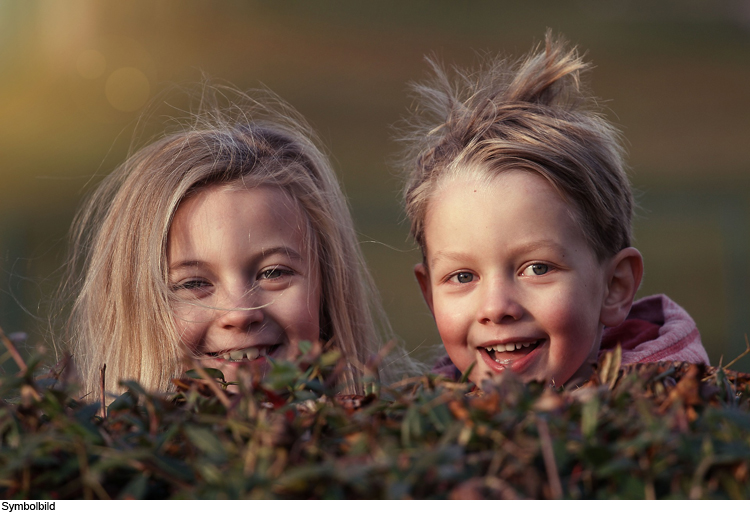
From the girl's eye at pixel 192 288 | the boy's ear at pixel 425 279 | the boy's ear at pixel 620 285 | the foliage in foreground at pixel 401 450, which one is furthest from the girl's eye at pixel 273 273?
the foliage in foreground at pixel 401 450

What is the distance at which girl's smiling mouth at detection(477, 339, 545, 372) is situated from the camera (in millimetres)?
1596

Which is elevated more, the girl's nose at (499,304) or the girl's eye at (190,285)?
the girl's eye at (190,285)

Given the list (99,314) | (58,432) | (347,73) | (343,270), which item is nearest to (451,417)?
(58,432)

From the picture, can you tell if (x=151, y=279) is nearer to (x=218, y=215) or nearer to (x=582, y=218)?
(x=218, y=215)

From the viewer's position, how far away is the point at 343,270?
2150 mm

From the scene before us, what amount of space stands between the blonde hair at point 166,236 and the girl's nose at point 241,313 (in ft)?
0.52

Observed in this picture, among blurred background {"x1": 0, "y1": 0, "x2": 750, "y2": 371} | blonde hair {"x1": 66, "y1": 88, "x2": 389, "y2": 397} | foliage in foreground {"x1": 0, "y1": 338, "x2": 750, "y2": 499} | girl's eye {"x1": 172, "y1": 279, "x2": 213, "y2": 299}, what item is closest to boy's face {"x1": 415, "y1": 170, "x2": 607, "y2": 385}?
blonde hair {"x1": 66, "y1": 88, "x2": 389, "y2": 397}

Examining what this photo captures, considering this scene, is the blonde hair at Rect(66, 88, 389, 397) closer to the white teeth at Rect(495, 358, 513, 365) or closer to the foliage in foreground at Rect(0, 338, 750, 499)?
the white teeth at Rect(495, 358, 513, 365)

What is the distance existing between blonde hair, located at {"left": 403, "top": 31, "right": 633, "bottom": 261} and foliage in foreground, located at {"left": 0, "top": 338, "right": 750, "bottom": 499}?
3.53ft

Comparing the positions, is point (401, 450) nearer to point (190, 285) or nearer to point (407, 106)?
point (190, 285)

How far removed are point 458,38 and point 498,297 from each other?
344 inches

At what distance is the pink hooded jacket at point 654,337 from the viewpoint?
68.8 inches

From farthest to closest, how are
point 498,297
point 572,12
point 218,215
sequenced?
point 572,12
point 218,215
point 498,297

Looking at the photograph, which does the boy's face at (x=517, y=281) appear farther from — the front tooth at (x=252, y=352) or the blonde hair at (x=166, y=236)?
the front tooth at (x=252, y=352)
